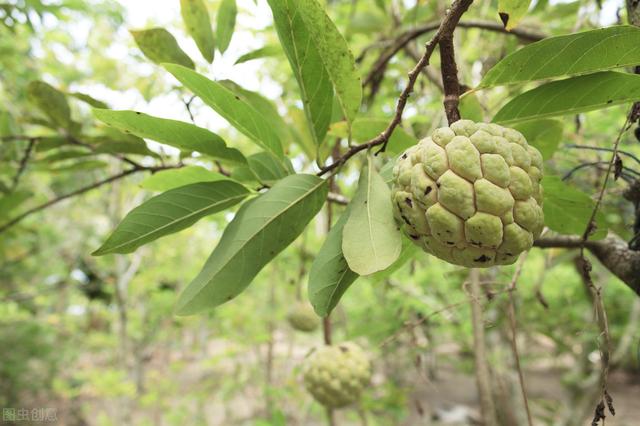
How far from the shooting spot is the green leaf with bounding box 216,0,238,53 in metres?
1.10

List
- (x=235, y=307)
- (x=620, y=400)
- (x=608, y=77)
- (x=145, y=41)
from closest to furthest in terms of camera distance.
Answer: (x=608, y=77), (x=145, y=41), (x=235, y=307), (x=620, y=400)

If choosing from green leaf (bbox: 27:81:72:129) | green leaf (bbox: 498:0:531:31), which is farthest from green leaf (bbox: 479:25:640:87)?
green leaf (bbox: 27:81:72:129)

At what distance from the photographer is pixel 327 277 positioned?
69 cm

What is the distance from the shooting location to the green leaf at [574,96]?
0.64m

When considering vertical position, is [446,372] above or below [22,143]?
below

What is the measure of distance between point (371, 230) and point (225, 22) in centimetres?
78

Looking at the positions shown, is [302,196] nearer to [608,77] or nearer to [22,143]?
[608,77]

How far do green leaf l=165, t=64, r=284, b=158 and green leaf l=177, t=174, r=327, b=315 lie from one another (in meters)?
0.10

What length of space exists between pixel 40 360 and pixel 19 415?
2.84 metres

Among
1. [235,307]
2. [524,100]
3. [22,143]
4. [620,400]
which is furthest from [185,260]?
[620,400]

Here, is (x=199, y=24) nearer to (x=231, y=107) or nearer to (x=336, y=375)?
(x=231, y=107)

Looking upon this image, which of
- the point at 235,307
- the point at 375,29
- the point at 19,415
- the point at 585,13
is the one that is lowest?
the point at 19,415

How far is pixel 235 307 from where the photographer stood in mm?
4949

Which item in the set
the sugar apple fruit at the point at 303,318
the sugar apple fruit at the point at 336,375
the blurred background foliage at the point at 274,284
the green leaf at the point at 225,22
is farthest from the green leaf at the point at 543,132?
the sugar apple fruit at the point at 303,318
